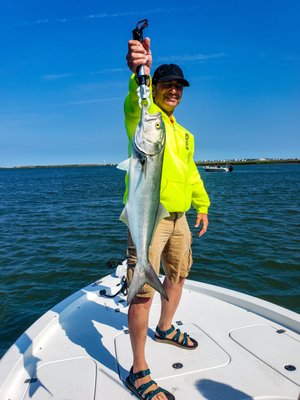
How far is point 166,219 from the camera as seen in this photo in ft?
10.9

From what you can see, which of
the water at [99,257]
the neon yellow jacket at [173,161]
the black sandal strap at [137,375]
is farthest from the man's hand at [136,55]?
the water at [99,257]

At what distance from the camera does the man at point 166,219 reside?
2951mm

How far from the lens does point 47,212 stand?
2089 centimetres

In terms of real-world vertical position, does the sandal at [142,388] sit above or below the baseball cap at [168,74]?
below

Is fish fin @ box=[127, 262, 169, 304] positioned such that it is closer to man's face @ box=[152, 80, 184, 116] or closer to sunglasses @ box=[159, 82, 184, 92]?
man's face @ box=[152, 80, 184, 116]

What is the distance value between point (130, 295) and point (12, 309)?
568cm

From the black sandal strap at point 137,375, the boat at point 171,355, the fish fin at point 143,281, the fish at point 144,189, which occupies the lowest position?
the boat at point 171,355

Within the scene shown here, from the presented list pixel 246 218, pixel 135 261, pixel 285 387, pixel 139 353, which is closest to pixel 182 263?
pixel 135 261

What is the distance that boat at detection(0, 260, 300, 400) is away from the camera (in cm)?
309

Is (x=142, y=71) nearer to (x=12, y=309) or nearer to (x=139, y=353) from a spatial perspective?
(x=139, y=353)

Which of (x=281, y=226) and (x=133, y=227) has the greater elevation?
(x=133, y=227)

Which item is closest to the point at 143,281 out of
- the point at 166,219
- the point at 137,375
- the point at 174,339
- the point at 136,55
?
the point at 166,219

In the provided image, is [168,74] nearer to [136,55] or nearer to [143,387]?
[136,55]

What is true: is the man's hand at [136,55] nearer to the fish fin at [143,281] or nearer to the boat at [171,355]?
the fish fin at [143,281]
